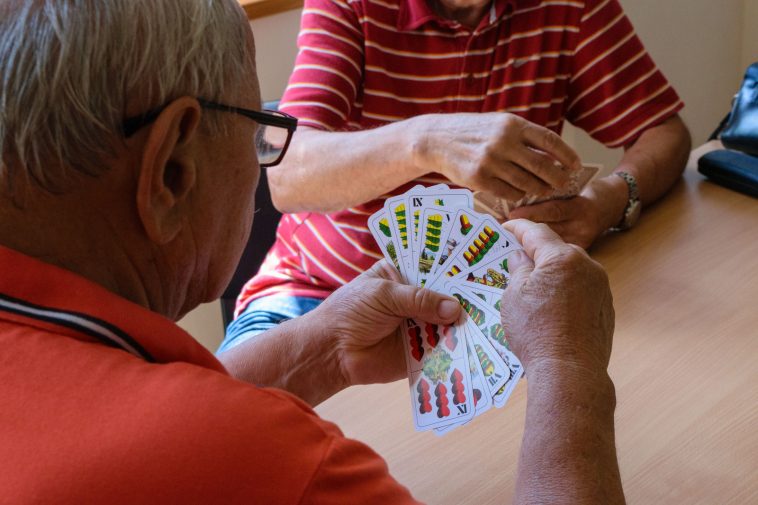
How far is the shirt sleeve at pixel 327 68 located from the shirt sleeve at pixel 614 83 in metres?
0.48

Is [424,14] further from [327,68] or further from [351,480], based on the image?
[351,480]

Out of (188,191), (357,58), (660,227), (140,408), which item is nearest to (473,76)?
(357,58)

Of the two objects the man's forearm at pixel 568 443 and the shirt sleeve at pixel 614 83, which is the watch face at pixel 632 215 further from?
the man's forearm at pixel 568 443

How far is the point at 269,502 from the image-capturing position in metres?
0.63

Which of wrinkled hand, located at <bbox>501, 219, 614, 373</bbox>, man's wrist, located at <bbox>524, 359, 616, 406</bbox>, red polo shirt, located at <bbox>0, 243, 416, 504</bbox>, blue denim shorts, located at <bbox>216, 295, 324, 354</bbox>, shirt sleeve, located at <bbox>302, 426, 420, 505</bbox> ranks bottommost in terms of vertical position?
blue denim shorts, located at <bbox>216, 295, 324, 354</bbox>

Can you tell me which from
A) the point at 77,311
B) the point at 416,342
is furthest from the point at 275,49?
the point at 77,311

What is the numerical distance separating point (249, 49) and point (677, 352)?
2.63 feet

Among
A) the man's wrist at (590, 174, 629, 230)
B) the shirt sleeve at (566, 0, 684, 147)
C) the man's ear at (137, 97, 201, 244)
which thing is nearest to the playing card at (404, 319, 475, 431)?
the man's ear at (137, 97, 201, 244)

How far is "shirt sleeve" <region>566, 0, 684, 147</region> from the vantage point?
1.79 meters

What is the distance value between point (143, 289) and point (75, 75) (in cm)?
22

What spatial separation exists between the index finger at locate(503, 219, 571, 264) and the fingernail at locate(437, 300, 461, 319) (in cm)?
12

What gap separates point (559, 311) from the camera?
971 millimetres

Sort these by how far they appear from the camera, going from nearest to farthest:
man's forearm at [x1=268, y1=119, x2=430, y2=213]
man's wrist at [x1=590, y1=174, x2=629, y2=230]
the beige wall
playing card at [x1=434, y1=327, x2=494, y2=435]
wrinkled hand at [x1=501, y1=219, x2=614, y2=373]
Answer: wrinkled hand at [x1=501, y1=219, x2=614, y2=373] → playing card at [x1=434, y1=327, x2=494, y2=435] → man's forearm at [x1=268, y1=119, x2=430, y2=213] → man's wrist at [x1=590, y1=174, x2=629, y2=230] → the beige wall

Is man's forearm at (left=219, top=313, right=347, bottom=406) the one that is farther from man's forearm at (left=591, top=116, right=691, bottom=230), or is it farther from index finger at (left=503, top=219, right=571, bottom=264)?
man's forearm at (left=591, top=116, right=691, bottom=230)
